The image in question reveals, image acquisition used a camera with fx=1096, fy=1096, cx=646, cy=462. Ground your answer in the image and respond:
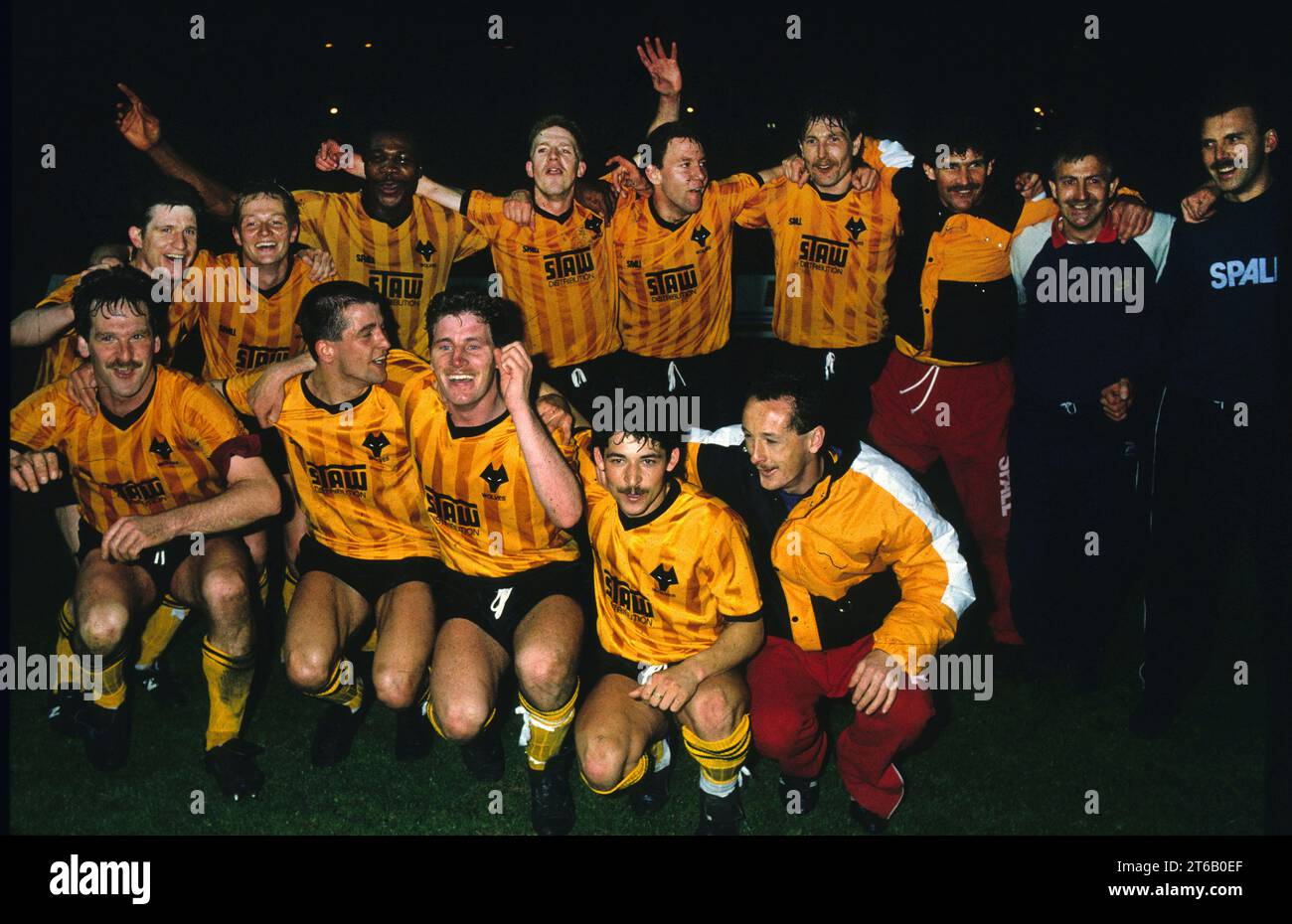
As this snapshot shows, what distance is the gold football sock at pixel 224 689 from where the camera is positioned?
12.0 ft

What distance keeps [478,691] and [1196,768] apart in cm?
245

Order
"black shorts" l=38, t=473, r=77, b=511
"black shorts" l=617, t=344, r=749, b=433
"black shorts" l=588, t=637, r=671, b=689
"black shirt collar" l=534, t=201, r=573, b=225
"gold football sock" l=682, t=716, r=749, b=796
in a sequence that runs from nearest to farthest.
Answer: "gold football sock" l=682, t=716, r=749, b=796 → "black shorts" l=588, t=637, r=671, b=689 → "black shorts" l=38, t=473, r=77, b=511 → "black shirt collar" l=534, t=201, r=573, b=225 → "black shorts" l=617, t=344, r=749, b=433

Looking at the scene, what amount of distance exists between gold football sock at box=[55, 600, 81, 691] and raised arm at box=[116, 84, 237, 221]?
6.37ft

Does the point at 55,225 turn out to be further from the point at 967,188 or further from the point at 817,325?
the point at 967,188

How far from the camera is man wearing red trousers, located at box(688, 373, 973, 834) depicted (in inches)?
132

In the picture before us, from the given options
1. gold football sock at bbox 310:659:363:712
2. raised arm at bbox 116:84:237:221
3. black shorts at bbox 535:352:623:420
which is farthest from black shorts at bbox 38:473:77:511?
black shorts at bbox 535:352:623:420

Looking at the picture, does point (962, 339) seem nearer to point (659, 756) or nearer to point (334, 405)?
point (659, 756)

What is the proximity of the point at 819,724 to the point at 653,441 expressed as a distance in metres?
1.08

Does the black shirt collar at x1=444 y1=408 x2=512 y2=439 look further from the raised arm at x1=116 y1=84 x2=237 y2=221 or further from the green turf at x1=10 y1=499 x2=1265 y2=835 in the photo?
the raised arm at x1=116 y1=84 x2=237 y2=221

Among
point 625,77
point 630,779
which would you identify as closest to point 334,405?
point 630,779

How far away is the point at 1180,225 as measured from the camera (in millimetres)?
3900

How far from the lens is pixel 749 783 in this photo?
365cm

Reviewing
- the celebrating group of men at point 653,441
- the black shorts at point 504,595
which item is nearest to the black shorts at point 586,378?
the celebrating group of men at point 653,441
